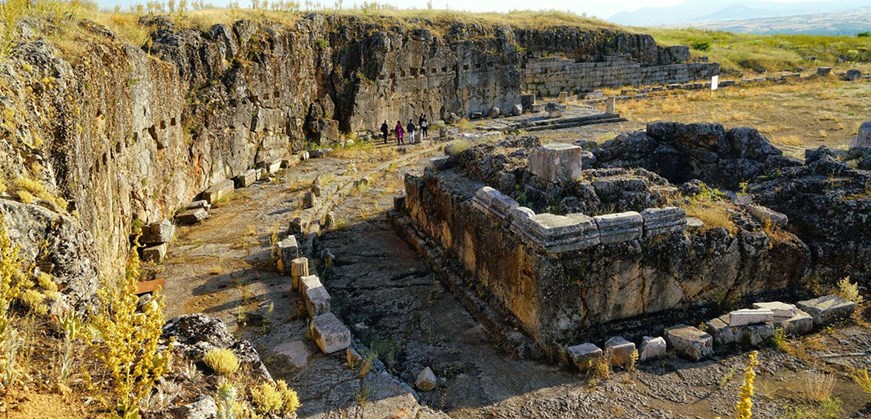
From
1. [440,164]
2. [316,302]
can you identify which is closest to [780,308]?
[316,302]

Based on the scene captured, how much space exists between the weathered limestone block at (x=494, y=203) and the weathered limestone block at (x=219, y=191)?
677 centimetres

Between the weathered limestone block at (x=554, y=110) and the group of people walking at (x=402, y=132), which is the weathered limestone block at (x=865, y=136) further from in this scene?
the weathered limestone block at (x=554, y=110)

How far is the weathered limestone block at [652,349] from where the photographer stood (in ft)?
24.1

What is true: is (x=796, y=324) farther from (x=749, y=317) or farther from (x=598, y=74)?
(x=598, y=74)

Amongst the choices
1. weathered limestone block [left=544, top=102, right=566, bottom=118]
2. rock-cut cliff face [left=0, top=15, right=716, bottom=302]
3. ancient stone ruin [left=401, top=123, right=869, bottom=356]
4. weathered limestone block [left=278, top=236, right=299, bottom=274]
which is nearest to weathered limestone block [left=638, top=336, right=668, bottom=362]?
ancient stone ruin [left=401, top=123, right=869, bottom=356]

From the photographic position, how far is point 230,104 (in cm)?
1534

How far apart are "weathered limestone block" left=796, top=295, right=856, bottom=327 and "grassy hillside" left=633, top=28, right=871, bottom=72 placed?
3180 cm

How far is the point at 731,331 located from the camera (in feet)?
25.0

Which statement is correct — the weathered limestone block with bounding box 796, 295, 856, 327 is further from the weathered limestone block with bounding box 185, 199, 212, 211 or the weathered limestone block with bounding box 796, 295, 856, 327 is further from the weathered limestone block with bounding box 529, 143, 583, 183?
the weathered limestone block with bounding box 185, 199, 212, 211

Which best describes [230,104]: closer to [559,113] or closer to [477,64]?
[477,64]

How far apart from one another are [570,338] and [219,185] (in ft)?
31.1

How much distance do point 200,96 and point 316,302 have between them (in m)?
8.48

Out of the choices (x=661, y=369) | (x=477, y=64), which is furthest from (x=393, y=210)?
(x=477, y=64)

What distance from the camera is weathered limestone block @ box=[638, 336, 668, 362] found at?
7340 mm
